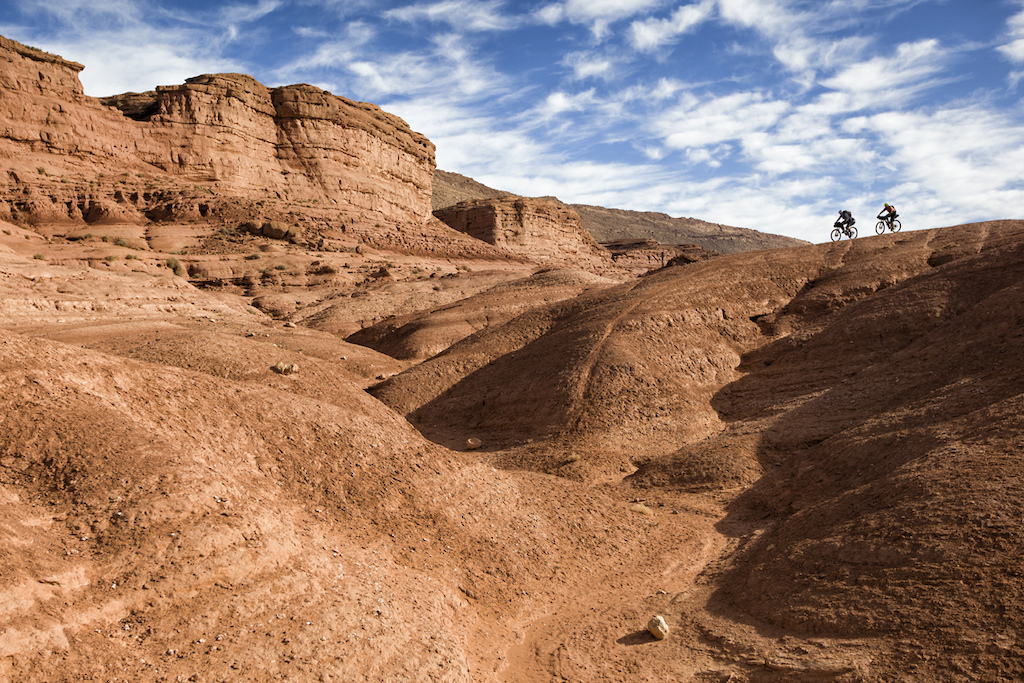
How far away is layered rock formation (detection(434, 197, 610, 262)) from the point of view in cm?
4612

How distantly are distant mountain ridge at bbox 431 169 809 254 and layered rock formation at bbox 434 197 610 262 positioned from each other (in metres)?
32.8

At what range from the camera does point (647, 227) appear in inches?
4377

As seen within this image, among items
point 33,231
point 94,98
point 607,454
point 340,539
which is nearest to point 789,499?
point 607,454

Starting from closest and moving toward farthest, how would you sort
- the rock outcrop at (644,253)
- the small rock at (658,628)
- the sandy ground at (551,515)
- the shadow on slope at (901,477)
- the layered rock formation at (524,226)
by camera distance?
the sandy ground at (551,515) < the shadow on slope at (901,477) < the small rock at (658,628) < the layered rock formation at (524,226) < the rock outcrop at (644,253)

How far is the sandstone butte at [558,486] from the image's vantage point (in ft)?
15.3

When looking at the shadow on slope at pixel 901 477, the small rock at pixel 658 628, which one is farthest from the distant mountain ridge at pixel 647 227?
the small rock at pixel 658 628

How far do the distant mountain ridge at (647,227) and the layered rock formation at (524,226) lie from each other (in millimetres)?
32773

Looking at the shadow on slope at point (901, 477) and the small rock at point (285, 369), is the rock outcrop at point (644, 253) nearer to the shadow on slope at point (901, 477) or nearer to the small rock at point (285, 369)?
the shadow on slope at point (901, 477)

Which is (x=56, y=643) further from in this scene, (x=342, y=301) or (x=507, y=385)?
(x=342, y=301)

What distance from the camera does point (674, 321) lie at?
14.5m

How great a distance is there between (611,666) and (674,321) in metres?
9.77

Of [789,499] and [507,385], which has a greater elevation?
[507,385]

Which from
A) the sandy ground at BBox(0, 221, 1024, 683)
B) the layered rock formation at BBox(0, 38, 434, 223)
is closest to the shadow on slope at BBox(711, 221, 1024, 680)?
the sandy ground at BBox(0, 221, 1024, 683)

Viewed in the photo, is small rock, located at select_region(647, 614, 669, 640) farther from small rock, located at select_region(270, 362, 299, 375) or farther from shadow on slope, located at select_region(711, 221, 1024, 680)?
small rock, located at select_region(270, 362, 299, 375)
